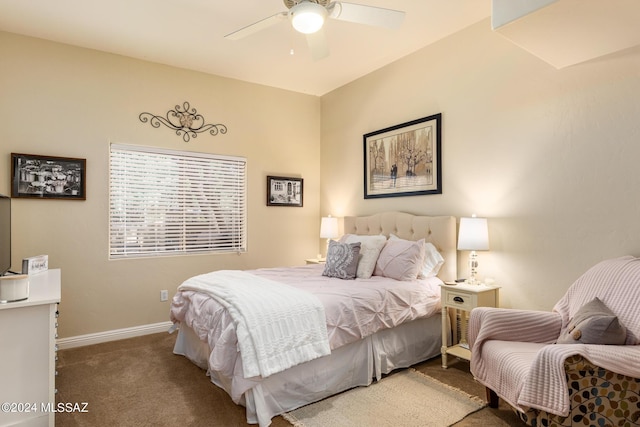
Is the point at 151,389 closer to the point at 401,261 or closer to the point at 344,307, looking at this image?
the point at 344,307

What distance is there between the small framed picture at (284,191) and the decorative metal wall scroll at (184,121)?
0.96 m

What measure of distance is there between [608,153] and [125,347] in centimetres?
426

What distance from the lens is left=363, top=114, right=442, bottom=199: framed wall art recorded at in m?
3.56

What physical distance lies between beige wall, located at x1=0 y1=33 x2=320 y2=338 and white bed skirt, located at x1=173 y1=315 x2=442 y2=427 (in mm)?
1056

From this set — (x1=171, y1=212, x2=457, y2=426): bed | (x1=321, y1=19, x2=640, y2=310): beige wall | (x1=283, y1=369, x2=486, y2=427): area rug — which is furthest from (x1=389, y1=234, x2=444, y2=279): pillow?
(x1=283, y1=369, x2=486, y2=427): area rug

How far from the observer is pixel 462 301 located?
281 cm

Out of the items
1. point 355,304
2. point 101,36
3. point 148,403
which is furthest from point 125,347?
point 101,36

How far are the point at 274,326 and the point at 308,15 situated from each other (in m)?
1.92

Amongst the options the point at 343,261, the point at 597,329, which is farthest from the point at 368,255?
the point at 597,329

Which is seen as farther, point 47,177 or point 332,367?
point 47,177

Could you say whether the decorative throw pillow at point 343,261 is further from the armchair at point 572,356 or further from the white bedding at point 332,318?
the armchair at point 572,356

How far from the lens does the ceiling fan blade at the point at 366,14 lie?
2303 mm

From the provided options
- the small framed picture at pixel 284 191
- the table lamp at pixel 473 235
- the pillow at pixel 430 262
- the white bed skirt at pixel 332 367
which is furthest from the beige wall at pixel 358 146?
the white bed skirt at pixel 332 367

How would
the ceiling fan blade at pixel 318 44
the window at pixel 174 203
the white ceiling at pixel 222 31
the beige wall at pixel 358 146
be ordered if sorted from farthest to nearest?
the window at pixel 174 203 < the white ceiling at pixel 222 31 < the ceiling fan blade at pixel 318 44 < the beige wall at pixel 358 146
